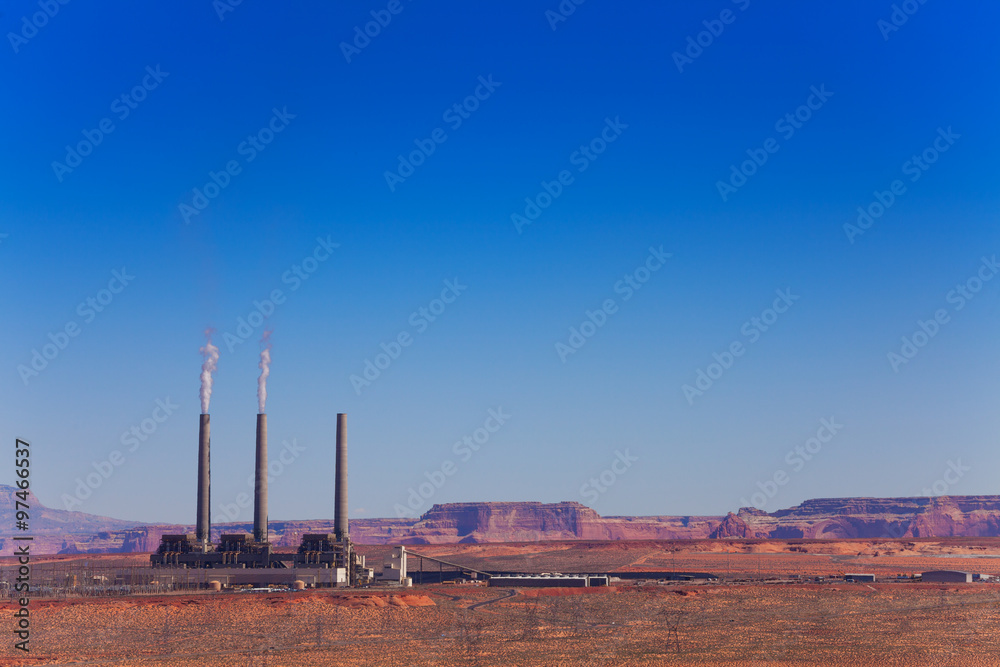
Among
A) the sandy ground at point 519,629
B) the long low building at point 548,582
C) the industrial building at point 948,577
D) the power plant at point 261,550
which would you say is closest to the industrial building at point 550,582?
the long low building at point 548,582

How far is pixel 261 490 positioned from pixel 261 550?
333 inches

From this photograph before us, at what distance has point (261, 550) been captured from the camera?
365 feet

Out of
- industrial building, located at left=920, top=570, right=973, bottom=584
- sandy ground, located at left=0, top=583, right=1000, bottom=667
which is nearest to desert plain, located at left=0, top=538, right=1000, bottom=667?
sandy ground, located at left=0, top=583, right=1000, bottom=667

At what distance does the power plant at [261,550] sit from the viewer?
105 m

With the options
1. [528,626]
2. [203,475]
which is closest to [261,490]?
[203,475]

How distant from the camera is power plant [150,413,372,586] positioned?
105 metres

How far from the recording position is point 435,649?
2485 inches

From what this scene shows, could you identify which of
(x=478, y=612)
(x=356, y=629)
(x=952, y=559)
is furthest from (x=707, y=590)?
(x=952, y=559)

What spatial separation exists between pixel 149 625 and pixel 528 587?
4572 cm

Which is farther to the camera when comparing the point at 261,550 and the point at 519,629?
the point at 261,550

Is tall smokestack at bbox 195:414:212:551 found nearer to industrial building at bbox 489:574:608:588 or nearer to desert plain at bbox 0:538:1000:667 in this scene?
desert plain at bbox 0:538:1000:667

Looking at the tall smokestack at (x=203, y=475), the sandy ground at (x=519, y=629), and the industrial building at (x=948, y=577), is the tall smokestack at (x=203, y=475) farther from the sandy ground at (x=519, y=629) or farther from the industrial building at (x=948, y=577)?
the industrial building at (x=948, y=577)

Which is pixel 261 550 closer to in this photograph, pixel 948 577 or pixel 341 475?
pixel 341 475

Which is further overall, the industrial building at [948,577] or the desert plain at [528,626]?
the industrial building at [948,577]
